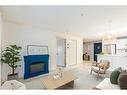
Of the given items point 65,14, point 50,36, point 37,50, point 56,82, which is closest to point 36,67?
point 37,50

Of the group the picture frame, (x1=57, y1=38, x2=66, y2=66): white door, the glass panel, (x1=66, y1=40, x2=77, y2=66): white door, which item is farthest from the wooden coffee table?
(x1=66, y1=40, x2=77, y2=66): white door

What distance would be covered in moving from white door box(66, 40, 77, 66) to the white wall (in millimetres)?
1546

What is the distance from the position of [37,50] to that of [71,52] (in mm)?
3441

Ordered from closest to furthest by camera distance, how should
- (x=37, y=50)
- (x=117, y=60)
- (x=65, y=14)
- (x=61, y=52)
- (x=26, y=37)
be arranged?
(x=65, y=14)
(x=26, y=37)
(x=37, y=50)
(x=117, y=60)
(x=61, y=52)

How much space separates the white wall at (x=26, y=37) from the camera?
4.41 metres

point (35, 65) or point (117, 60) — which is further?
point (117, 60)

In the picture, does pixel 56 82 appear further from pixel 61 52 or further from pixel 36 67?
pixel 61 52

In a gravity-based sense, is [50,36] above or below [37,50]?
above

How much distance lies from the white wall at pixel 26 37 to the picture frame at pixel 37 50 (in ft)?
0.55

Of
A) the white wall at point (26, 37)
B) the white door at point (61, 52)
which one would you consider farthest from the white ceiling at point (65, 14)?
the white door at point (61, 52)

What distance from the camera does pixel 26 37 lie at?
5.09m

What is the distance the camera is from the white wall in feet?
14.5
